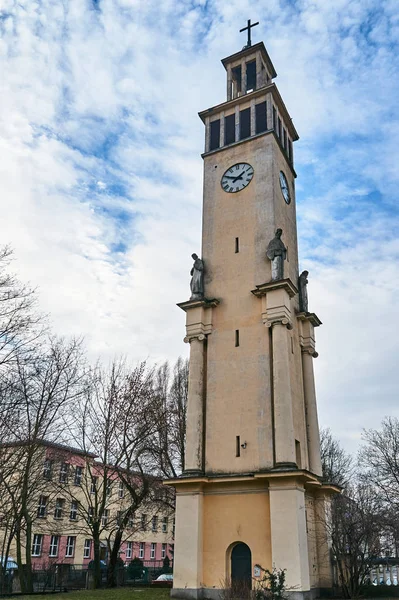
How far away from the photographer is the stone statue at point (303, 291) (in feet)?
88.0

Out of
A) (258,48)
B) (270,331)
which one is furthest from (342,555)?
(258,48)

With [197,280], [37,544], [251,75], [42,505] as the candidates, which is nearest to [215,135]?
[251,75]

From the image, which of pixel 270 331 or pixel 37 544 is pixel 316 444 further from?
pixel 37 544

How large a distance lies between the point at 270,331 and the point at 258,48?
1963 centimetres

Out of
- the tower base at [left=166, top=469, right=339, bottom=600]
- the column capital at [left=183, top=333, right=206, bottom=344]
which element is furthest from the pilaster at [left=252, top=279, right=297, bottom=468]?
the column capital at [left=183, top=333, right=206, bottom=344]

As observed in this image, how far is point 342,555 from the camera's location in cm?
2108

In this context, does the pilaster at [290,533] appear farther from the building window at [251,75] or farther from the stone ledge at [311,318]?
the building window at [251,75]

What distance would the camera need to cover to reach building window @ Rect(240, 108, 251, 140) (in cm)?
2948

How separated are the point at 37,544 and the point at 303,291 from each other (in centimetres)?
3075

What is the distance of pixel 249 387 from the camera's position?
22766 mm

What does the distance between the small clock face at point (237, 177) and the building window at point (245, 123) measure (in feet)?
6.75

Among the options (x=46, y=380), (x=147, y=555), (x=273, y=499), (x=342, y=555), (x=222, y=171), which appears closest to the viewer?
(x=273, y=499)

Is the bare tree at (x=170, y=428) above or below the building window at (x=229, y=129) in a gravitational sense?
below

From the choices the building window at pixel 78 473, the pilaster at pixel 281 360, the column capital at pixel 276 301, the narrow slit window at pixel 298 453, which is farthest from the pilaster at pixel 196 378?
the building window at pixel 78 473
